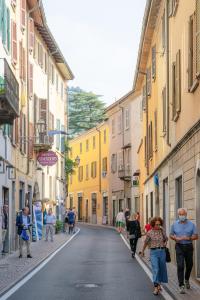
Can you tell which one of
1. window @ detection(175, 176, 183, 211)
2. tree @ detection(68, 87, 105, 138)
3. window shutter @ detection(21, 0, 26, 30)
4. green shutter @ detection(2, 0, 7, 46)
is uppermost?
tree @ detection(68, 87, 105, 138)

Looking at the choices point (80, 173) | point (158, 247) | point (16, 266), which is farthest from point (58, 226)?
point (80, 173)

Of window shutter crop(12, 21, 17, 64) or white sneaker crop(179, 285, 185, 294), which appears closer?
white sneaker crop(179, 285, 185, 294)

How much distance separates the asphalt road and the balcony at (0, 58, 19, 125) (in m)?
4.47

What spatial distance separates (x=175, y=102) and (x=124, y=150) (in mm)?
42743

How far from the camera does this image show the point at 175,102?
2191cm

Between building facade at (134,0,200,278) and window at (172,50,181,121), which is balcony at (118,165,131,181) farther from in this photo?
window at (172,50,181,121)

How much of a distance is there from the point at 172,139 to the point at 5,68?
6.19 meters

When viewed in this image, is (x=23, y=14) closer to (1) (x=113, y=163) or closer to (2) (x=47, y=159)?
(2) (x=47, y=159)

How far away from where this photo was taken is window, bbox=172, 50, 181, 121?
807 inches

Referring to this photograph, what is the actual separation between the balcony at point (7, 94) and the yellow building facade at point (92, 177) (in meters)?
50.4

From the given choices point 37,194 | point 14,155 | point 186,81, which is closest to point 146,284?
point 186,81

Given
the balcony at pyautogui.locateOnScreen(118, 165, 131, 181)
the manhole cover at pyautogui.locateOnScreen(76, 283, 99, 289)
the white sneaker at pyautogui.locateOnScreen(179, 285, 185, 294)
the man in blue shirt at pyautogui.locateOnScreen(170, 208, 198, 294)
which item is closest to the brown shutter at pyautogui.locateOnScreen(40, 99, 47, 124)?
the balcony at pyautogui.locateOnScreen(118, 165, 131, 181)

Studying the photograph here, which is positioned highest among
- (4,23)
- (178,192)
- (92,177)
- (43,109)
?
(4,23)

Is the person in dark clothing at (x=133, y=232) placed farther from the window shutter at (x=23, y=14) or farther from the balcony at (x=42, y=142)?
the balcony at (x=42, y=142)
